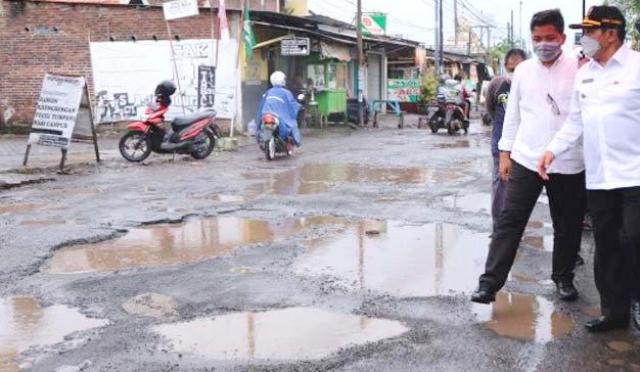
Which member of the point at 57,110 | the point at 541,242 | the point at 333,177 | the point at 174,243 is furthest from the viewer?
the point at 57,110

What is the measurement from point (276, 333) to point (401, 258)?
6.75ft

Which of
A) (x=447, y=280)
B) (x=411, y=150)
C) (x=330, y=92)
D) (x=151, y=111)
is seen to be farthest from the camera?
(x=330, y=92)

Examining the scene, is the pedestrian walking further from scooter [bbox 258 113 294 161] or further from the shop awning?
the shop awning

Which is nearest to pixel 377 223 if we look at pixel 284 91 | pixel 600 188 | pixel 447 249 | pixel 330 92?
pixel 447 249

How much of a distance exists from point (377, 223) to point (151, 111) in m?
7.06

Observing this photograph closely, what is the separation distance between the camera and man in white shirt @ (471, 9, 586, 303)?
4.51 meters

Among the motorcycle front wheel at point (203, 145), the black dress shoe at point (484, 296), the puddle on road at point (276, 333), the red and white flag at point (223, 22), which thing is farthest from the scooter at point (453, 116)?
Answer: the puddle on road at point (276, 333)

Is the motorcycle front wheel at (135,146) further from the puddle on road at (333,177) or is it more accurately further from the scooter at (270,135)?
the puddle on road at (333,177)

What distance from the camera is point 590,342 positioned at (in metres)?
4.05

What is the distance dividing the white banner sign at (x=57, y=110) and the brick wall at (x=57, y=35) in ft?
26.7

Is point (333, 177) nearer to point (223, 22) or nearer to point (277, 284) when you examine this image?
→ point (277, 284)

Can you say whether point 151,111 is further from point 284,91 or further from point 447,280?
point 447,280

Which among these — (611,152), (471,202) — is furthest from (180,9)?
(611,152)

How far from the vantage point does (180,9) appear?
58.9ft
